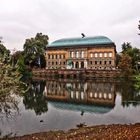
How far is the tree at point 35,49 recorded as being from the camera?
11488 cm

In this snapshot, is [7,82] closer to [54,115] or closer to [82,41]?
[54,115]

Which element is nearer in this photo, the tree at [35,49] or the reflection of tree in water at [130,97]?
the reflection of tree in water at [130,97]

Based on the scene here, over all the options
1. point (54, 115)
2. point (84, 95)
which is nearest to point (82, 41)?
point (84, 95)

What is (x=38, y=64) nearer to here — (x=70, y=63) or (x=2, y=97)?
(x=70, y=63)

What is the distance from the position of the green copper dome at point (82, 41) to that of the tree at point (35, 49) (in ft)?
13.1

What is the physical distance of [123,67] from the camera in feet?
301

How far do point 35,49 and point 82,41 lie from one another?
714 inches

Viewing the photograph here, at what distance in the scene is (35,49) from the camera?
116250mm

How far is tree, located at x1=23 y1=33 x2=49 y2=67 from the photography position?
115 m

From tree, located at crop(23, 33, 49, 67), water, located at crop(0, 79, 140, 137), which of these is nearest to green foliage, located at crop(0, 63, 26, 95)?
water, located at crop(0, 79, 140, 137)

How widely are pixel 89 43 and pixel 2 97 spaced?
309 feet

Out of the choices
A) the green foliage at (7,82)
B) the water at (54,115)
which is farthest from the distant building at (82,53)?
the green foliage at (7,82)

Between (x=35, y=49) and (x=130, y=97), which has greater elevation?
(x=35, y=49)

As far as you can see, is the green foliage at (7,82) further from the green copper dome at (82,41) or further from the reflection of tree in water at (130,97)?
the green copper dome at (82,41)
